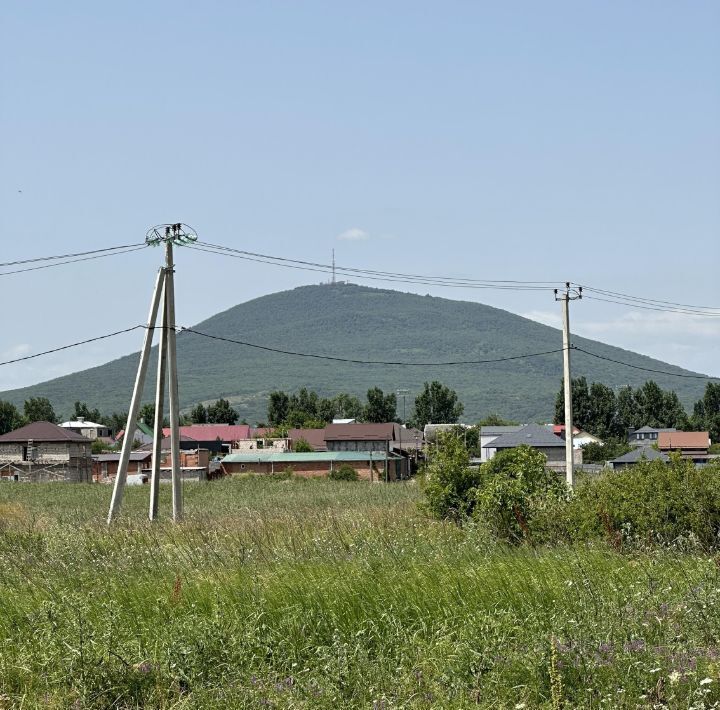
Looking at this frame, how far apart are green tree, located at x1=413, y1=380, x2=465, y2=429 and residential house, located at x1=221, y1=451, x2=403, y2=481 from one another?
2367 inches

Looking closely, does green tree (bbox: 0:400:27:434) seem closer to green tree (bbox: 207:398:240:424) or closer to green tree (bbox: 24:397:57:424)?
green tree (bbox: 24:397:57:424)

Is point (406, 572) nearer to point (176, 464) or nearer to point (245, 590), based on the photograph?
point (245, 590)

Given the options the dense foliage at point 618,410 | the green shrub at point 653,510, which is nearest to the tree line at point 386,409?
the dense foliage at point 618,410

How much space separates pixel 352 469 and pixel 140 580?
214 ft

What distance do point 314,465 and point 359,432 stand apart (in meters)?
37.1

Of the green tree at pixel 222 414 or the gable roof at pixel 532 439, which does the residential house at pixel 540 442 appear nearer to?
the gable roof at pixel 532 439

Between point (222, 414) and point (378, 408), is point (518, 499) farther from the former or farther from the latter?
point (222, 414)

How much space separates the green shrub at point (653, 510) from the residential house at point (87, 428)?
144 metres

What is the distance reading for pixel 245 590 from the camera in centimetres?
1053

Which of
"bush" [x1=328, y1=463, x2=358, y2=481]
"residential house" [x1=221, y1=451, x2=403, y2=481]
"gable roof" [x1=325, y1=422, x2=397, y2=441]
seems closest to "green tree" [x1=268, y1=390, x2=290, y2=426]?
"gable roof" [x1=325, y1=422, x2=397, y2=441]

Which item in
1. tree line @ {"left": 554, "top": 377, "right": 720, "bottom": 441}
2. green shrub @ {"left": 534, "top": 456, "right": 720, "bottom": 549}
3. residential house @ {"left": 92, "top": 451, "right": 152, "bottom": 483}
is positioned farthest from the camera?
tree line @ {"left": 554, "top": 377, "right": 720, "bottom": 441}

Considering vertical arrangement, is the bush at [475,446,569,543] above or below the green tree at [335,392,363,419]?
below

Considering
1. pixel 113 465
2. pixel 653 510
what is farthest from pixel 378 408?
pixel 653 510

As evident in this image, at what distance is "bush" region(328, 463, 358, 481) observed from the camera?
7394 centimetres
